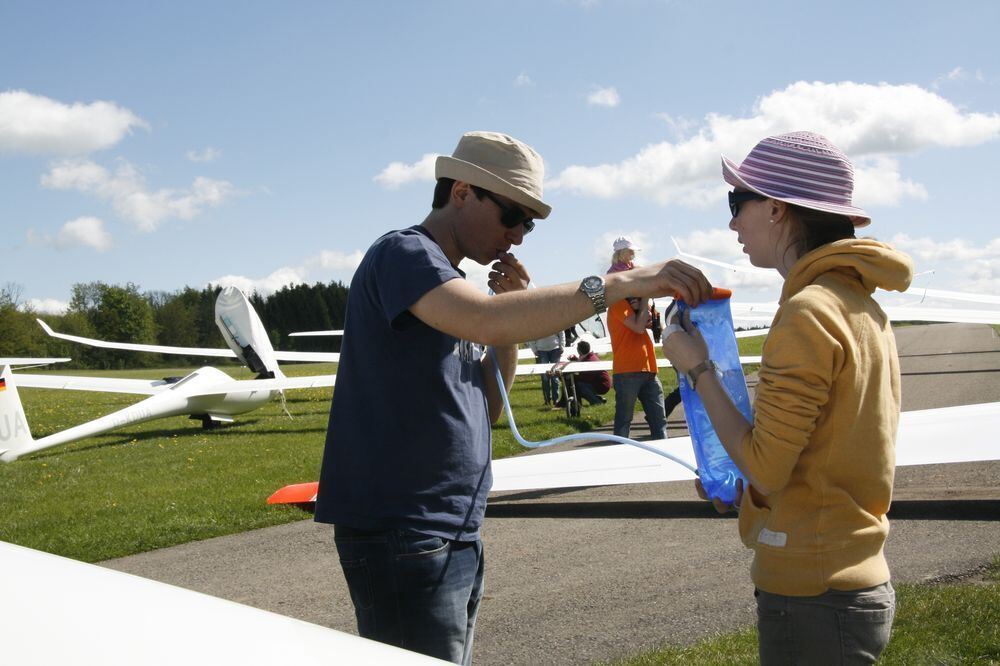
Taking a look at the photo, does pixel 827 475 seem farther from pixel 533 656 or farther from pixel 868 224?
pixel 533 656

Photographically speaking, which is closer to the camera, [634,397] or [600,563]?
[600,563]

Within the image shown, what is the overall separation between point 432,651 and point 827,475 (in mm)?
936

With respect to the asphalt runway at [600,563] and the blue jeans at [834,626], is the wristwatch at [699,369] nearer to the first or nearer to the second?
the blue jeans at [834,626]

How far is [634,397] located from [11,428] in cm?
891

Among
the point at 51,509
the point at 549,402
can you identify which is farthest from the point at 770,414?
the point at 549,402

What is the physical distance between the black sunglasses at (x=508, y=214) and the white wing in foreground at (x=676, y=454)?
2.29m

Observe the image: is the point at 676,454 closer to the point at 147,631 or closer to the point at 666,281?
the point at 666,281

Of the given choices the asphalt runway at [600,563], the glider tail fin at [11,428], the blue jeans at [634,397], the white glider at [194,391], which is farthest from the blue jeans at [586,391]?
the glider tail fin at [11,428]

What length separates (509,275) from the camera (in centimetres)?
216

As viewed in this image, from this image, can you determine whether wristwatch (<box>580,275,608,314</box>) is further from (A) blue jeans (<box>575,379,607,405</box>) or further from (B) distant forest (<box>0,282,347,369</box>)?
(B) distant forest (<box>0,282,347,369</box>)

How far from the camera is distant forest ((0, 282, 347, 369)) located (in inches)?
2621

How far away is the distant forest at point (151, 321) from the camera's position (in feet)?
218

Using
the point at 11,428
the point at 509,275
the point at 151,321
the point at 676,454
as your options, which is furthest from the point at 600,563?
the point at 151,321

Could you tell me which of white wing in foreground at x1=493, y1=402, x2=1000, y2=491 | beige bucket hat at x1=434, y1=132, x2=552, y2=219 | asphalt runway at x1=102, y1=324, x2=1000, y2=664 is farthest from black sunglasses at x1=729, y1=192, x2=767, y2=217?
asphalt runway at x1=102, y1=324, x2=1000, y2=664
